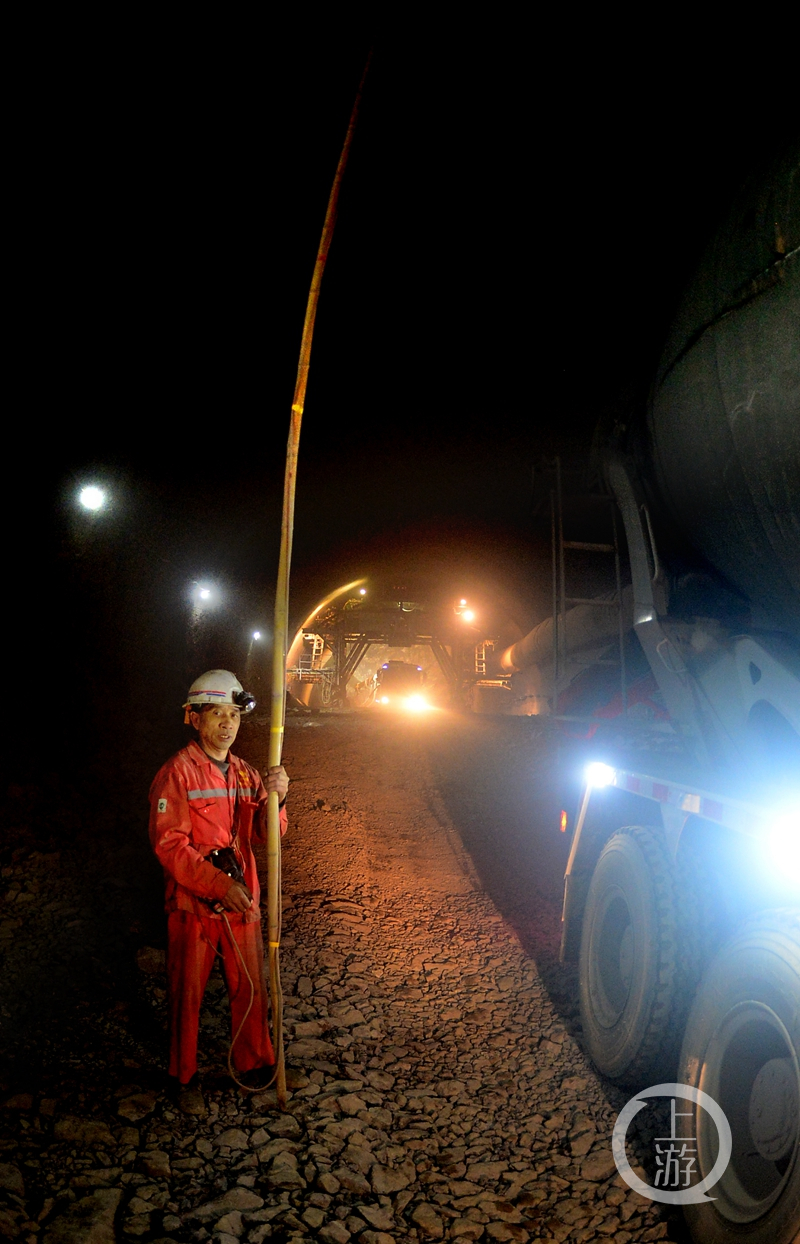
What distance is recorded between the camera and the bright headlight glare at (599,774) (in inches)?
139

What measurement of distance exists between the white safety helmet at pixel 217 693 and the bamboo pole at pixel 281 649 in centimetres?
28

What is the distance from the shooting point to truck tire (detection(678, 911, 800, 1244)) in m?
1.71

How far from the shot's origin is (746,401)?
2.38 meters

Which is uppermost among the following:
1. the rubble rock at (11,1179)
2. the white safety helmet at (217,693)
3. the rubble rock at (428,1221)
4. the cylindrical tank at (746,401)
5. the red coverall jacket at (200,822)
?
the cylindrical tank at (746,401)

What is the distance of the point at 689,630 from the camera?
320 centimetres

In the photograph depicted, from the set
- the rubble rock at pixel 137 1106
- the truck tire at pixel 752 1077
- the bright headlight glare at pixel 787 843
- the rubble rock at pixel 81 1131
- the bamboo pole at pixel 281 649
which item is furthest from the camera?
the bamboo pole at pixel 281 649

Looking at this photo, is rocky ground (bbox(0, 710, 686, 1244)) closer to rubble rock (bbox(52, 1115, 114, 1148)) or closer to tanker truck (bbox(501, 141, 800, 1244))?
rubble rock (bbox(52, 1115, 114, 1148))

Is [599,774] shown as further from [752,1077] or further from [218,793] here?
[218,793]

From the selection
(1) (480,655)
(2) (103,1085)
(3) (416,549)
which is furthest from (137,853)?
(1) (480,655)

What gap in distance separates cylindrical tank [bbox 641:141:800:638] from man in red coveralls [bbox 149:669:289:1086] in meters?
2.25

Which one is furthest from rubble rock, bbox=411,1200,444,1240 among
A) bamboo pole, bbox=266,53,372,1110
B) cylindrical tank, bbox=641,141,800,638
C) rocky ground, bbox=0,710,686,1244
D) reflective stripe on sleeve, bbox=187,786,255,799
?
cylindrical tank, bbox=641,141,800,638

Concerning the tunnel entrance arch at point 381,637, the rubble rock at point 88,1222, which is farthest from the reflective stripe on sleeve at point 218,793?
the tunnel entrance arch at point 381,637

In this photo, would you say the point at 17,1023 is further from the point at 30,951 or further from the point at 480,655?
the point at 480,655

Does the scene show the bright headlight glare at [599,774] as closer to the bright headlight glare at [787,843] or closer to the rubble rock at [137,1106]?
the bright headlight glare at [787,843]
